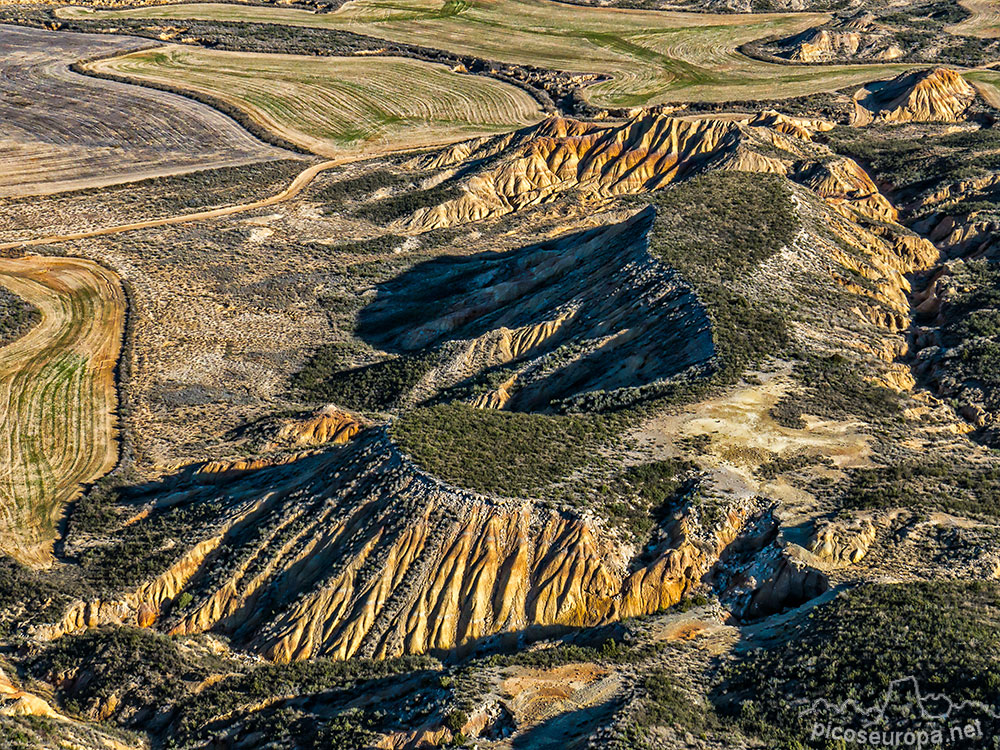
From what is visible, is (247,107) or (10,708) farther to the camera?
(247,107)

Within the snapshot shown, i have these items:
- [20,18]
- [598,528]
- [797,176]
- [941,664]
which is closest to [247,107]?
[20,18]

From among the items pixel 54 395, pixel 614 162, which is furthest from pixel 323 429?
pixel 614 162

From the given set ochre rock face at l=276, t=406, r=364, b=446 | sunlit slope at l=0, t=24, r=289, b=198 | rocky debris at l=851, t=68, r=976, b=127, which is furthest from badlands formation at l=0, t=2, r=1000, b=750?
rocky debris at l=851, t=68, r=976, b=127

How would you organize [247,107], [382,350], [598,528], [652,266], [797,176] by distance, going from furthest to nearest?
[247,107] → [797,176] → [382,350] → [652,266] → [598,528]

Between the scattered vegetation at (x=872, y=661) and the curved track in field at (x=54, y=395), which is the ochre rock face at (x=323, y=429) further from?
the scattered vegetation at (x=872, y=661)

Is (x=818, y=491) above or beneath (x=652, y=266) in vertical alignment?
beneath

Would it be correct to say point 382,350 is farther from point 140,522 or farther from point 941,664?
point 941,664

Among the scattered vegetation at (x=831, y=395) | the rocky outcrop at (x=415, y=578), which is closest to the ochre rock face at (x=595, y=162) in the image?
the scattered vegetation at (x=831, y=395)
